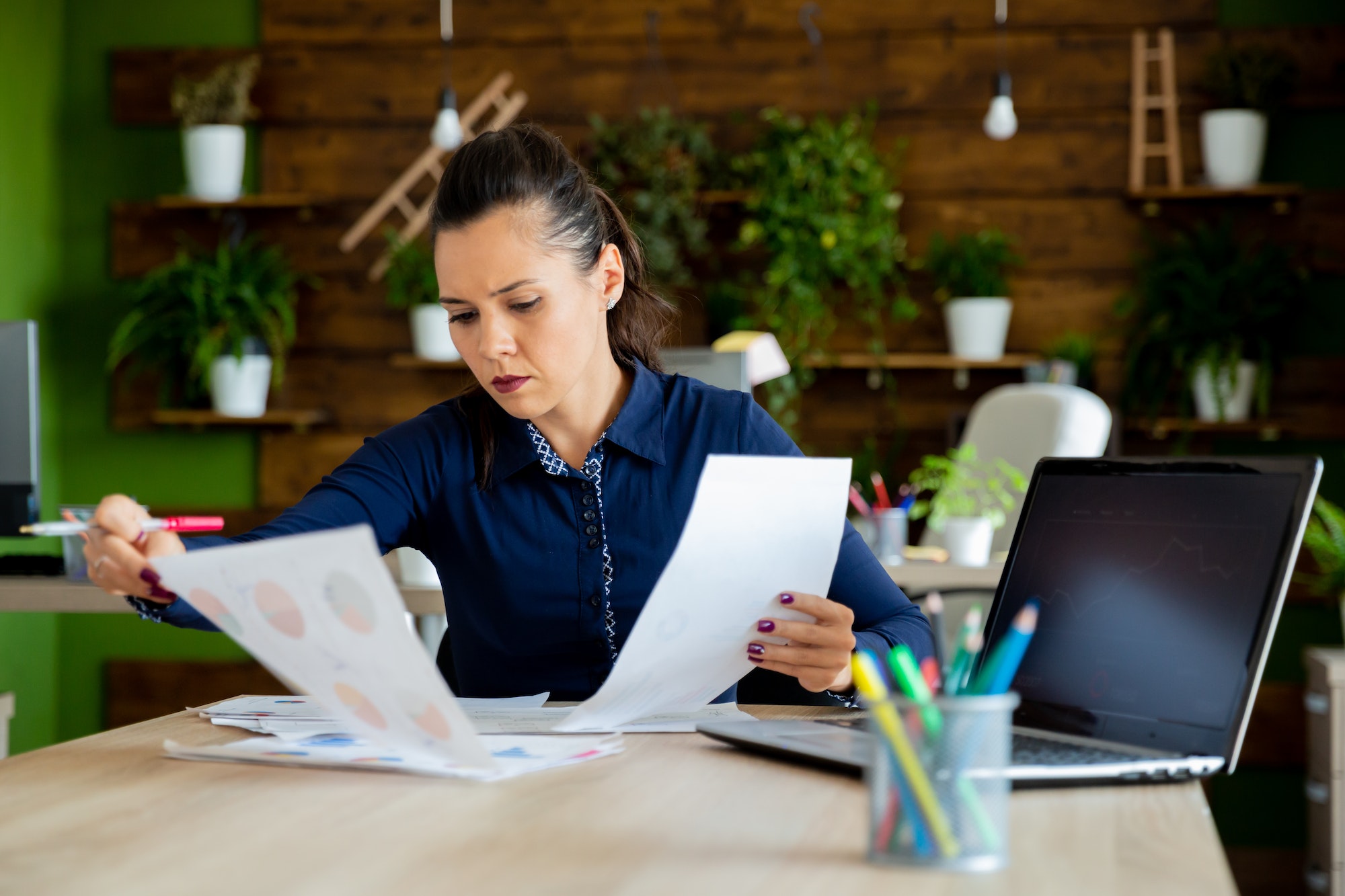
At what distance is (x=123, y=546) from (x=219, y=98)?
3.49 m

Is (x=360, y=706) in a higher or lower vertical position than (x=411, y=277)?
lower

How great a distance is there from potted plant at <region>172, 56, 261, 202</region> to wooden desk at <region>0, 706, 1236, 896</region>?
346 centimetres

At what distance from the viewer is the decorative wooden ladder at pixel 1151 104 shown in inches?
158

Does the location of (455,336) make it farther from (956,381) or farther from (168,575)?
(956,381)

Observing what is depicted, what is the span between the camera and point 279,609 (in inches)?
37.6

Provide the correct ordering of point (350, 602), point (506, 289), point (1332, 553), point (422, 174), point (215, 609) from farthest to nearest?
point (422, 174) < point (1332, 553) < point (506, 289) < point (215, 609) < point (350, 602)

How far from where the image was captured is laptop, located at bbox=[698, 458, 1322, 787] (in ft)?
3.18

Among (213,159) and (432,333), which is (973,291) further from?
(213,159)

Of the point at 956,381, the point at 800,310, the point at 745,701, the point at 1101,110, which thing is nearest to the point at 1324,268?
the point at 1101,110

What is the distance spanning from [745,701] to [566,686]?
0.32m

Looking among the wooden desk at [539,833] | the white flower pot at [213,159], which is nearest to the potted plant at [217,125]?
the white flower pot at [213,159]

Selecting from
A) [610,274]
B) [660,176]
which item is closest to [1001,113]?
[660,176]

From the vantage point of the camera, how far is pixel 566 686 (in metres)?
1.50

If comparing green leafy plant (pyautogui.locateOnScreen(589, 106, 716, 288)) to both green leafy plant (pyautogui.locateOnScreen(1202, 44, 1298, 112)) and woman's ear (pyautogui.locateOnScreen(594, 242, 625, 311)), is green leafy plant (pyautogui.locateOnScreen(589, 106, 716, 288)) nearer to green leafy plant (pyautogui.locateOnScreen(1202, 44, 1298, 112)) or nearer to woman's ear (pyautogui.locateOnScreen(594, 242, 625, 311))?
green leafy plant (pyautogui.locateOnScreen(1202, 44, 1298, 112))
